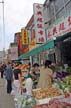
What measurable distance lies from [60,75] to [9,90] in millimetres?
7991

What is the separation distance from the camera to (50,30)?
13836 millimetres

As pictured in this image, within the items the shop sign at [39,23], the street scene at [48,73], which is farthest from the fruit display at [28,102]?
the shop sign at [39,23]

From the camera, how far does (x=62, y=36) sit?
11.6 metres

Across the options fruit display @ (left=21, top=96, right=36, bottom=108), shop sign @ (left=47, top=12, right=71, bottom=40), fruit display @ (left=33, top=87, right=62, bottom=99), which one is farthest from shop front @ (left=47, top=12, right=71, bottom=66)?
fruit display @ (left=21, top=96, right=36, bottom=108)

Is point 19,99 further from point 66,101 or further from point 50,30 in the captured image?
point 50,30

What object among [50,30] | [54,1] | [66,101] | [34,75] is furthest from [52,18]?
[66,101]

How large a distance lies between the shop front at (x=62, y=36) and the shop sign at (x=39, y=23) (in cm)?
203

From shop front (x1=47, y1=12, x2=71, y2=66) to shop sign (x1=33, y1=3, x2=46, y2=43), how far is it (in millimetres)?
2034

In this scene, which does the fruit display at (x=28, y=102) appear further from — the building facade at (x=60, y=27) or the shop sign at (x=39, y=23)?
the shop sign at (x=39, y=23)

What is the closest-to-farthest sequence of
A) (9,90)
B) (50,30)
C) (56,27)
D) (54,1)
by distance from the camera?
(56,27) < (50,30) < (9,90) < (54,1)

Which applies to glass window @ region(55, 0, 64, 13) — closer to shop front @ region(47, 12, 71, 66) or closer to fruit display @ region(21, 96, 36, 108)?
shop front @ region(47, 12, 71, 66)

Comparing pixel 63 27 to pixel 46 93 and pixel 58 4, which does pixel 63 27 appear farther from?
pixel 58 4

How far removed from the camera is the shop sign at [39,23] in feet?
59.7

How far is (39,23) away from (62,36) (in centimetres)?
727
